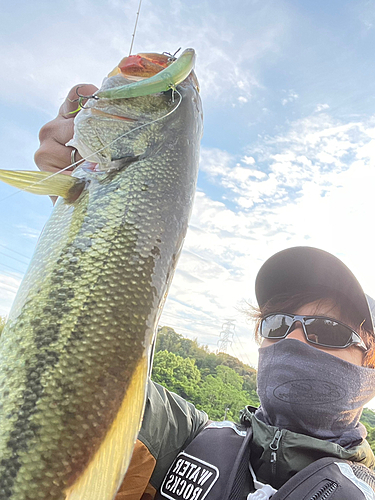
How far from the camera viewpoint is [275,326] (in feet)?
9.50

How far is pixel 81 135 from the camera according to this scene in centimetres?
158

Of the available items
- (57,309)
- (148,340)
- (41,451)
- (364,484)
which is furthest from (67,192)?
(364,484)

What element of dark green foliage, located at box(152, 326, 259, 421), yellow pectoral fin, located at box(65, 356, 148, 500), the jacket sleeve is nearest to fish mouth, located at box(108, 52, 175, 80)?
yellow pectoral fin, located at box(65, 356, 148, 500)

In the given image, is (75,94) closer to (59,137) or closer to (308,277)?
(59,137)

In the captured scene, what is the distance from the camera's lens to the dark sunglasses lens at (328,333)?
263cm

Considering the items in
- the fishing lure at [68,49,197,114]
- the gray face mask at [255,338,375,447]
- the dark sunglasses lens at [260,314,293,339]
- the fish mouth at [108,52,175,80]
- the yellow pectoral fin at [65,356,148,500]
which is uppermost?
the fish mouth at [108,52,175,80]

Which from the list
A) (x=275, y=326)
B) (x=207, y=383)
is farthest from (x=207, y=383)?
(x=275, y=326)

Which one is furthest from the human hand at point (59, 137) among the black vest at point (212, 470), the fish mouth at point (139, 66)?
the black vest at point (212, 470)

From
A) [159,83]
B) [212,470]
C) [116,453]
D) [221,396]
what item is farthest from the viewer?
[221,396]

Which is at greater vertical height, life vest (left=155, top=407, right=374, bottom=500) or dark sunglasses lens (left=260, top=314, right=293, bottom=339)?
dark sunglasses lens (left=260, top=314, right=293, bottom=339)

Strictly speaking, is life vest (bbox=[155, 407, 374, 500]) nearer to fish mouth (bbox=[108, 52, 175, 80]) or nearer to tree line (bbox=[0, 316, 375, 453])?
fish mouth (bbox=[108, 52, 175, 80])

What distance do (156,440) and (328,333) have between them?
4.87ft

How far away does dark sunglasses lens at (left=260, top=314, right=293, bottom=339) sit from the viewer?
281 cm

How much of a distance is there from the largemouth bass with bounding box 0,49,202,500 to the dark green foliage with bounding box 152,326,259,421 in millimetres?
12368
